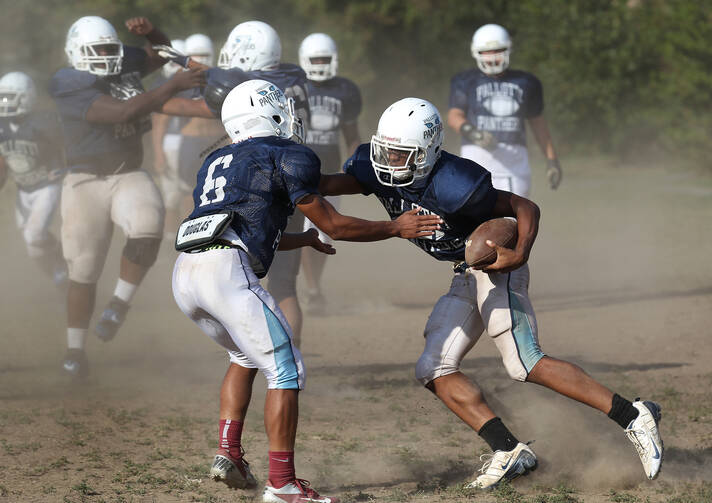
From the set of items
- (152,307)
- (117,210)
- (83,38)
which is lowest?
(152,307)

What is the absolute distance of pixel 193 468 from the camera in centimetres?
494

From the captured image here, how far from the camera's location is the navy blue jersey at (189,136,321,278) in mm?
4305

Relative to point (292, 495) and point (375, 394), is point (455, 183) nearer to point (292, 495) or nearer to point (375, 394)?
point (292, 495)

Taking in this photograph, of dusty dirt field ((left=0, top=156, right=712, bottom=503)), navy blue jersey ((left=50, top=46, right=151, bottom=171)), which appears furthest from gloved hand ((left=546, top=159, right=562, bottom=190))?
navy blue jersey ((left=50, top=46, right=151, bottom=171))

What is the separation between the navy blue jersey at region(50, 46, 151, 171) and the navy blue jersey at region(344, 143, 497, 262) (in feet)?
9.23

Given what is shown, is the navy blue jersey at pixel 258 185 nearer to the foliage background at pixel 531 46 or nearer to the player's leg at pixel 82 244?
the player's leg at pixel 82 244

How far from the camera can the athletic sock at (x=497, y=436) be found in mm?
4575

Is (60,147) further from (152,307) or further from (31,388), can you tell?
(31,388)

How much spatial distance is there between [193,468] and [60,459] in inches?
28.0

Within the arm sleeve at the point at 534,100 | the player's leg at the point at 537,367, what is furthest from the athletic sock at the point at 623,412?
the arm sleeve at the point at 534,100

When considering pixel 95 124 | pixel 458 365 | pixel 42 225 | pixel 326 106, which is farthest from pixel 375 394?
pixel 42 225

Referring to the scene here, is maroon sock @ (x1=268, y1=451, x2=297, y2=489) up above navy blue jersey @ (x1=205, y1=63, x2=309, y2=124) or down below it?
below

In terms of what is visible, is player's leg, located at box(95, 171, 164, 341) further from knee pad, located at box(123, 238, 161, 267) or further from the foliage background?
the foliage background

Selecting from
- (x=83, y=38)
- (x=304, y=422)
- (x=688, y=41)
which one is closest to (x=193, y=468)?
(x=304, y=422)
